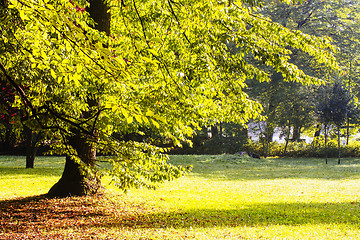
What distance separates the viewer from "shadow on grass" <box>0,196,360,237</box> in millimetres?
6820

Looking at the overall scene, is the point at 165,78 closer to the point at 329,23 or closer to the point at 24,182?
the point at 24,182

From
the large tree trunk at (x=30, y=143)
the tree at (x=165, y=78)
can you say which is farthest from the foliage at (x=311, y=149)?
the tree at (x=165, y=78)

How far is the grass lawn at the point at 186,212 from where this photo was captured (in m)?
6.35

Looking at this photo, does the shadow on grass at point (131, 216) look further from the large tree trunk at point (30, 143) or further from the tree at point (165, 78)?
the large tree trunk at point (30, 143)

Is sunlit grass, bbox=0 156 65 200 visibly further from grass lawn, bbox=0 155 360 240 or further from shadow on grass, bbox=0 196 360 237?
shadow on grass, bbox=0 196 360 237

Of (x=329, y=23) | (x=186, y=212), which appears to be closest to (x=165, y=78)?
(x=186, y=212)

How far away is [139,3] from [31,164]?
1209 cm

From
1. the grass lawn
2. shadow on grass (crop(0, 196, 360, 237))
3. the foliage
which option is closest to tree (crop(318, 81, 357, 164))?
the foliage

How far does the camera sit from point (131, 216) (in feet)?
25.7

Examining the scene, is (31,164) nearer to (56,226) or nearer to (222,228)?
(56,226)

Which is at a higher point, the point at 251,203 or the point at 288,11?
the point at 288,11

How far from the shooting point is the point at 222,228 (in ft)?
22.2

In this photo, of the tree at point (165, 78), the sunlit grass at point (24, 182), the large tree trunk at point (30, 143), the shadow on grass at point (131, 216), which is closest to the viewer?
the tree at point (165, 78)

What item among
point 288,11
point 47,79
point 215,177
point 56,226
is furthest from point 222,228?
point 288,11
